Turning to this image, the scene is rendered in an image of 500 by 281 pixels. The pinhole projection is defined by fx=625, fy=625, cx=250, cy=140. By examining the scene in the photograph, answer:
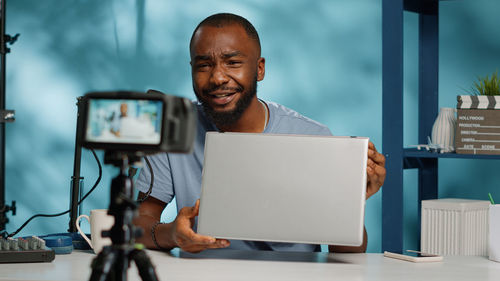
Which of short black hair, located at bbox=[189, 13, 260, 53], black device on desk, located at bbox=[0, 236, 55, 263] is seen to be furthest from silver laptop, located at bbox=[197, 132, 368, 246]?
short black hair, located at bbox=[189, 13, 260, 53]

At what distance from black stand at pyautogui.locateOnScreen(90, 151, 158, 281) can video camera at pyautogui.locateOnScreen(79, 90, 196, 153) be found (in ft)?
0.08

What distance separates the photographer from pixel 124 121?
83cm

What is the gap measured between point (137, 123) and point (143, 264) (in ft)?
0.63

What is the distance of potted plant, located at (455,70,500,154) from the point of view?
2.46 metres

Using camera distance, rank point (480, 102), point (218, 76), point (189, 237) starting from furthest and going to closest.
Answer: point (480, 102) < point (218, 76) < point (189, 237)

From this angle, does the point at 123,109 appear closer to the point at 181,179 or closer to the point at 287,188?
the point at 287,188

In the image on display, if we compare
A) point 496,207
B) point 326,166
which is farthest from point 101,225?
point 496,207

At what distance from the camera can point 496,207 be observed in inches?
64.4

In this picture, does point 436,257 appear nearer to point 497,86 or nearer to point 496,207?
point 496,207

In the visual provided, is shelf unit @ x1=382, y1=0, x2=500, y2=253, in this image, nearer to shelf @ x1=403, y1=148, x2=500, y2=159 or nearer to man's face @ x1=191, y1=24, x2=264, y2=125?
shelf @ x1=403, y1=148, x2=500, y2=159

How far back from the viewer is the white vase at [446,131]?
8.37 feet

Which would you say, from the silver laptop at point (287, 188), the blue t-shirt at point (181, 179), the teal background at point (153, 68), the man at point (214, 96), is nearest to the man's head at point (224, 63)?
the man at point (214, 96)

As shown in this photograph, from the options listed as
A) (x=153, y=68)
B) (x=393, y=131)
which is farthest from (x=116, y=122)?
(x=153, y=68)

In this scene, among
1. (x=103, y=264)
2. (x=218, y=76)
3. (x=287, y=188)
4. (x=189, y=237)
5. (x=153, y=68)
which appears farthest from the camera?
(x=153, y=68)
